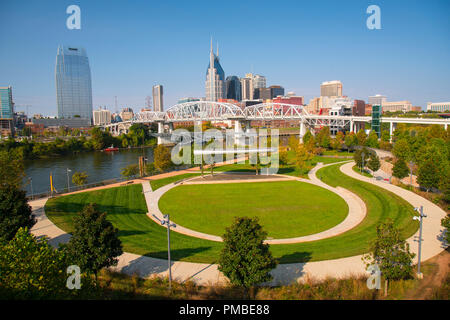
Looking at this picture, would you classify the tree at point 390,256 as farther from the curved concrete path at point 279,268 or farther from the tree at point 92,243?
the tree at point 92,243

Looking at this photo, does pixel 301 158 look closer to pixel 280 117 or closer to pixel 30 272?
pixel 30 272

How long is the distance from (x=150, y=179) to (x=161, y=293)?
66.5 feet

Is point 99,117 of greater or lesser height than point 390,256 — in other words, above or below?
above

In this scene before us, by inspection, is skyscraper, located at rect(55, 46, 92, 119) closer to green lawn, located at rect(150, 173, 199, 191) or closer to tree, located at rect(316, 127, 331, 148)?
tree, located at rect(316, 127, 331, 148)

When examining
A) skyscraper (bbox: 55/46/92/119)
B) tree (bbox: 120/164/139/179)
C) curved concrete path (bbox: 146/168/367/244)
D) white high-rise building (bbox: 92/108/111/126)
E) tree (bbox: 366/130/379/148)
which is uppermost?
skyscraper (bbox: 55/46/92/119)

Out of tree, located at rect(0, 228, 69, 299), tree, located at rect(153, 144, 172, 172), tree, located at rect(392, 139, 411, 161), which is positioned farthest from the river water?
tree, located at rect(392, 139, 411, 161)

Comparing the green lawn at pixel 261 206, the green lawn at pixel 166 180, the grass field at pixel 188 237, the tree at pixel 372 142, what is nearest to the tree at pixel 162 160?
the green lawn at pixel 166 180

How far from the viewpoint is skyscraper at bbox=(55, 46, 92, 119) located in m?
180

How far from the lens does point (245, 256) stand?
333 inches

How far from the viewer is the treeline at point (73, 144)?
54.3 metres

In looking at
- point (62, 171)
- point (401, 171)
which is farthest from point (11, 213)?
point (62, 171)

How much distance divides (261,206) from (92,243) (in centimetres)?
1223

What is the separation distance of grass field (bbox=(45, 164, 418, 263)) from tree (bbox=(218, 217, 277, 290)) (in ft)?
10.2

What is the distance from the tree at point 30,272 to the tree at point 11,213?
4.33 meters
